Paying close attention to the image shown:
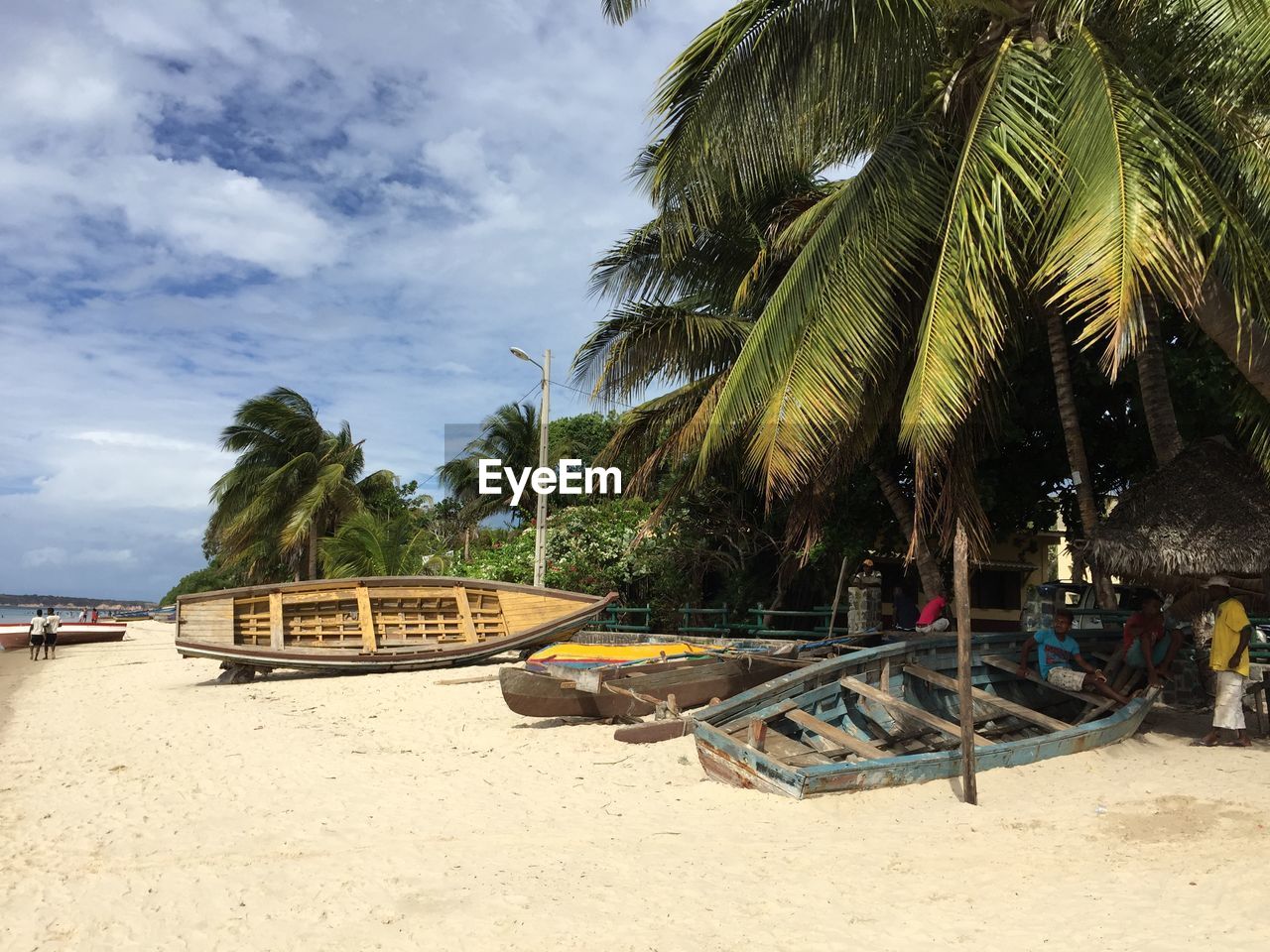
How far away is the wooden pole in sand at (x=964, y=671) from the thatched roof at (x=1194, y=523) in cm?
299

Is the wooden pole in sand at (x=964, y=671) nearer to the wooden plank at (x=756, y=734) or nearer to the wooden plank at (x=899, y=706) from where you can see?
the wooden plank at (x=899, y=706)

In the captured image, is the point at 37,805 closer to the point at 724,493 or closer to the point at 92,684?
the point at 92,684

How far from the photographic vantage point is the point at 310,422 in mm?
29922

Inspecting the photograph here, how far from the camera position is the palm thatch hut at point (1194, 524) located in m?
7.86

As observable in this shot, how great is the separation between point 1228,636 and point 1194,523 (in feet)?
3.79

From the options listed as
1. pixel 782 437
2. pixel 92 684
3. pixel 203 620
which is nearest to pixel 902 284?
pixel 782 437

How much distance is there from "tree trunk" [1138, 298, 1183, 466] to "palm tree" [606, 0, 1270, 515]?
230 centimetres

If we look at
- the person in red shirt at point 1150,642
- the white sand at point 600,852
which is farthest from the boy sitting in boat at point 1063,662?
the white sand at point 600,852

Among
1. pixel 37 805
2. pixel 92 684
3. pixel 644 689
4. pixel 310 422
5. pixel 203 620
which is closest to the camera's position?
pixel 37 805

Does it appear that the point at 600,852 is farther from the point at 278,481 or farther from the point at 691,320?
the point at 278,481

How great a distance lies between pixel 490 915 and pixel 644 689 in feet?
16.6

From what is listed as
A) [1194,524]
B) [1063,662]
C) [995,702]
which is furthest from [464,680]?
[1194,524]

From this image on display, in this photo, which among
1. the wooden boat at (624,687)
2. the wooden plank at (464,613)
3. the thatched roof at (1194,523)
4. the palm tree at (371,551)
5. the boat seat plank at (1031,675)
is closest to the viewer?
the thatched roof at (1194,523)

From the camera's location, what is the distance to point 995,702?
783 cm
